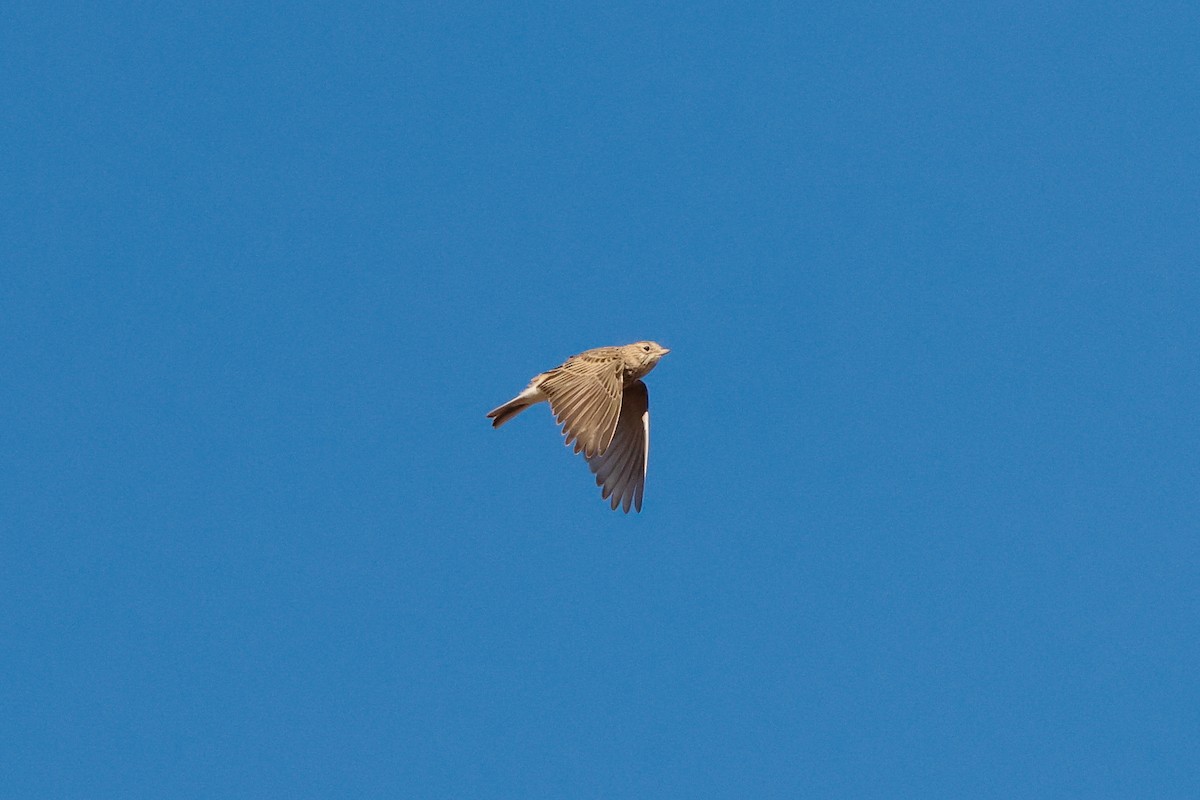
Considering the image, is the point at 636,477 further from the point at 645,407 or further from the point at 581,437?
the point at 581,437

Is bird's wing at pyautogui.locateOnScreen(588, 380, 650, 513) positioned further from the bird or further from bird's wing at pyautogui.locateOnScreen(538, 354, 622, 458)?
bird's wing at pyautogui.locateOnScreen(538, 354, 622, 458)

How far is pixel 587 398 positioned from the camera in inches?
839

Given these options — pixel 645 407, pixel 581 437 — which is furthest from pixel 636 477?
pixel 581 437

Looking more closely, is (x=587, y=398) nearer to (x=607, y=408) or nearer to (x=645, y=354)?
(x=607, y=408)

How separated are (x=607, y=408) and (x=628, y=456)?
226 cm

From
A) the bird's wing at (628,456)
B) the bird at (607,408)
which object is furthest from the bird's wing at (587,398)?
the bird's wing at (628,456)

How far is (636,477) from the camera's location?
23266 millimetres

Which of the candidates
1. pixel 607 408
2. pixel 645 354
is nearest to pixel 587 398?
pixel 607 408

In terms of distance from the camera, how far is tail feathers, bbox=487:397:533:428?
22.1 meters

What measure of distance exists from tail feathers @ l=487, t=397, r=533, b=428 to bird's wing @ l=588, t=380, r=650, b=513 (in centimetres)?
146

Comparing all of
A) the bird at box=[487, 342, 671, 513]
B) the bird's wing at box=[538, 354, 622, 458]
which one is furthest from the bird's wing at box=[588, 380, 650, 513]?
the bird's wing at box=[538, 354, 622, 458]

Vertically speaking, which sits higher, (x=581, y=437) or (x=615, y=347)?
(x=615, y=347)

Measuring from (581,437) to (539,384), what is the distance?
1.43 m

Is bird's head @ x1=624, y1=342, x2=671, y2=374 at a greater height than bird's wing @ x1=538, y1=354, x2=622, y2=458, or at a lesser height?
greater
